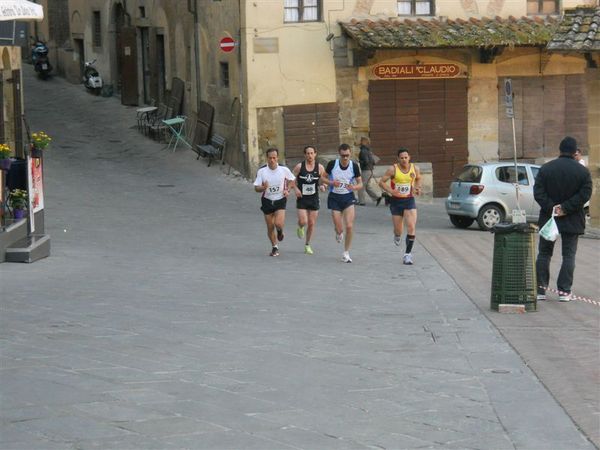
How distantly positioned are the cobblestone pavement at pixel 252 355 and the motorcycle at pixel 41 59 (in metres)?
24.3

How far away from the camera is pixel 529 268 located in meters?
13.5

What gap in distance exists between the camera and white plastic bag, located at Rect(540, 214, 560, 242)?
1391 cm

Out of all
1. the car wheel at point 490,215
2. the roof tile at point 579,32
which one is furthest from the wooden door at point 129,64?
the roof tile at point 579,32

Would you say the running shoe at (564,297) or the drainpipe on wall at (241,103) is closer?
the running shoe at (564,297)

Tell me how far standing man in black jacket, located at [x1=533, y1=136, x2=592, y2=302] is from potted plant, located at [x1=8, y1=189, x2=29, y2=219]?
25.3 feet

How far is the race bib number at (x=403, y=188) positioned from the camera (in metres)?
18.6

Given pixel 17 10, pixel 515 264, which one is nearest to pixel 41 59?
pixel 17 10

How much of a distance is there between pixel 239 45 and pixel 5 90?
26.9 ft

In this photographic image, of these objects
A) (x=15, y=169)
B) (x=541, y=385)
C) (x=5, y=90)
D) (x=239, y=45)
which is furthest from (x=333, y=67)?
(x=541, y=385)

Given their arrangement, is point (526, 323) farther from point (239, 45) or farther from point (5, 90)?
point (239, 45)

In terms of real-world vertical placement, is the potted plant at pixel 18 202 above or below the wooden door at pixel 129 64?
below

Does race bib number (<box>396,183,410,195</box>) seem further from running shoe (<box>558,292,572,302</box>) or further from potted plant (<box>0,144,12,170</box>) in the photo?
potted plant (<box>0,144,12,170</box>)

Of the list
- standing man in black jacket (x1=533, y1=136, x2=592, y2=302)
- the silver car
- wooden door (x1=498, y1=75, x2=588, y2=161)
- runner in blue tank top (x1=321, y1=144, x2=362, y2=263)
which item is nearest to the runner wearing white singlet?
runner in blue tank top (x1=321, y1=144, x2=362, y2=263)

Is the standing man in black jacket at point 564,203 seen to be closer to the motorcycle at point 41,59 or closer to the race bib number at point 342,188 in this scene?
the race bib number at point 342,188
